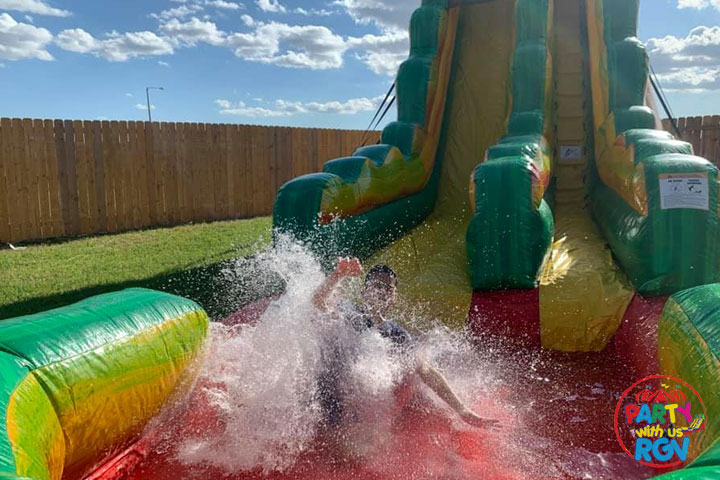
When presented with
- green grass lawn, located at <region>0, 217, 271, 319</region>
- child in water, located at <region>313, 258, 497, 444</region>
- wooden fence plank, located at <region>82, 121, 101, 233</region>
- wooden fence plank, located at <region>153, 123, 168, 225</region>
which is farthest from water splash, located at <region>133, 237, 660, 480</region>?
wooden fence plank, located at <region>153, 123, 168, 225</region>

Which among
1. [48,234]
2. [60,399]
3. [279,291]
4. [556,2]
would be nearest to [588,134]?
[556,2]

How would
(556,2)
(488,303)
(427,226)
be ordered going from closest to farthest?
(488,303) < (427,226) < (556,2)

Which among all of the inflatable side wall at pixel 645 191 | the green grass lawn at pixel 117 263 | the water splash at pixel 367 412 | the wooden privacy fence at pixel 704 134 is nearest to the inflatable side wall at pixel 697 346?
the water splash at pixel 367 412

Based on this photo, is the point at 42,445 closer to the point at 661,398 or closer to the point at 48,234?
the point at 661,398

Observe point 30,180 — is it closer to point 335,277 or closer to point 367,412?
point 335,277

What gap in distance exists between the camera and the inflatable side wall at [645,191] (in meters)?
2.99

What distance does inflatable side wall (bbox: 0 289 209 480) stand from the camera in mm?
1593

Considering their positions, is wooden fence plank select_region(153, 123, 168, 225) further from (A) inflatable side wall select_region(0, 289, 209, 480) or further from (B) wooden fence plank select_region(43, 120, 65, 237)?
(A) inflatable side wall select_region(0, 289, 209, 480)

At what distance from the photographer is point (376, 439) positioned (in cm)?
233

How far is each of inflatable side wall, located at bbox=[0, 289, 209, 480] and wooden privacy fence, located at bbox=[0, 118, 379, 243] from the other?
5942 mm

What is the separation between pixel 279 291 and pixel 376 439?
187 cm

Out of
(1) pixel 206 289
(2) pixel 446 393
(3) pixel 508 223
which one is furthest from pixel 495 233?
(1) pixel 206 289

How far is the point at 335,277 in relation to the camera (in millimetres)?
2557

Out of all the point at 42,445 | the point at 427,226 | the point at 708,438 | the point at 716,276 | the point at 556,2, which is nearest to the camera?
the point at 42,445
